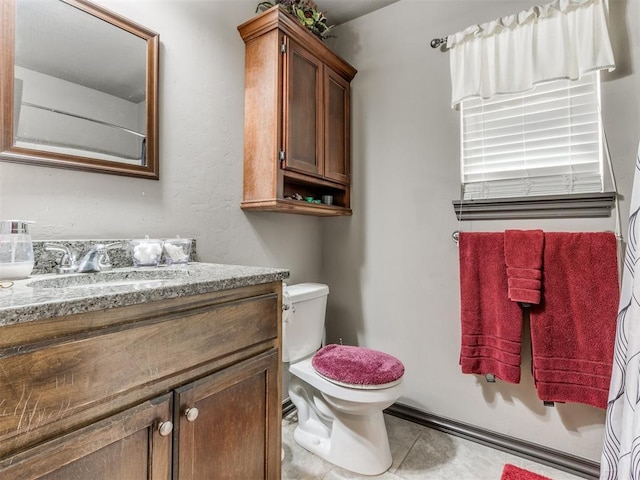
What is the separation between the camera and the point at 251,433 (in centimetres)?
90

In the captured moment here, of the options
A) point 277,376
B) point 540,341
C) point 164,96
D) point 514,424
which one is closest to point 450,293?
point 540,341

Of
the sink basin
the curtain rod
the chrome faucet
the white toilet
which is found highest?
the curtain rod

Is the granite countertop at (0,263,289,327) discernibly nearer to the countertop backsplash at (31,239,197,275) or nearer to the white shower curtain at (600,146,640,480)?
the countertop backsplash at (31,239,197,275)

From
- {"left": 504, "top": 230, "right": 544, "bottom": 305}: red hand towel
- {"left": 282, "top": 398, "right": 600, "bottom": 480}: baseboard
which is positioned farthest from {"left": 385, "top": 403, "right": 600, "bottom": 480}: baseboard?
{"left": 504, "top": 230, "right": 544, "bottom": 305}: red hand towel

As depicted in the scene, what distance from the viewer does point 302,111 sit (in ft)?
5.33

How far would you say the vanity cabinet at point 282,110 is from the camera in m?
1.50

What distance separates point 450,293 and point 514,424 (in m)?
0.67

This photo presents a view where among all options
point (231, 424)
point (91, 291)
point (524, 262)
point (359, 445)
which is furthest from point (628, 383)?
point (91, 291)

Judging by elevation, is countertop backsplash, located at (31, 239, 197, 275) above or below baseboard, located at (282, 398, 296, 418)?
above

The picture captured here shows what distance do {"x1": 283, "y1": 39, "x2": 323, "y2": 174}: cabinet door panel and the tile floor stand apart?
1362mm

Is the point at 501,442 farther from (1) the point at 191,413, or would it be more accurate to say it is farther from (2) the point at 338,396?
(1) the point at 191,413

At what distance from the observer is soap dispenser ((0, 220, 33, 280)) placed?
80cm

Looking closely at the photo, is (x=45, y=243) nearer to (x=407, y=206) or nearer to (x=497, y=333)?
(x=407, y=206)

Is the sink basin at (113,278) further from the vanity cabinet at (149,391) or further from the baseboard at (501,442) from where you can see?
the baseboard at (501,442)
